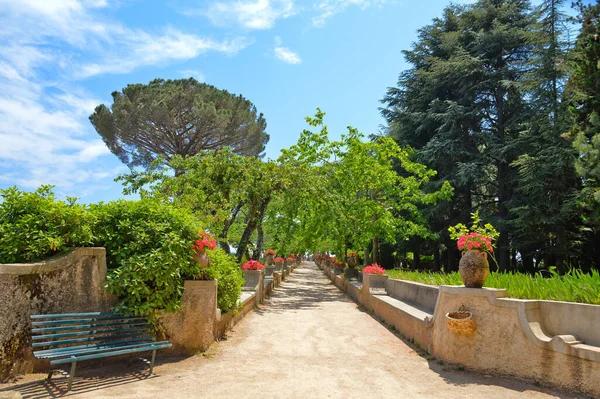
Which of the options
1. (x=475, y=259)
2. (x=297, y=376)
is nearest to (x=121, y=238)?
(x=297, y=376)

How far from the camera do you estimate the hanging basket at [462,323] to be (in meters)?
5.59

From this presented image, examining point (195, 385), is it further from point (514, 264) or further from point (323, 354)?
point (514, 264)

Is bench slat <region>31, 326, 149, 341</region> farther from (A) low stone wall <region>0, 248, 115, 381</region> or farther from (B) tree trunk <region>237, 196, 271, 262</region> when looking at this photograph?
(B) tree trunk <region>237, 196, 271, 262</region>

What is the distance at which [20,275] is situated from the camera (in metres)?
4.66

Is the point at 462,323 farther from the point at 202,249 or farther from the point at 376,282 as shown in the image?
the point at 376,282

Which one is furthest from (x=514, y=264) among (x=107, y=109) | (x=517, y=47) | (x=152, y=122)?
(x=107, y=109)

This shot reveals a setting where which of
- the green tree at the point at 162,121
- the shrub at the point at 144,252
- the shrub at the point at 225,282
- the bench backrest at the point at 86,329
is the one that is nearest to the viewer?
the bench backrest at the point at 86,329

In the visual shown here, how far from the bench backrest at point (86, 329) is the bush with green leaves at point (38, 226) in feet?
3.14

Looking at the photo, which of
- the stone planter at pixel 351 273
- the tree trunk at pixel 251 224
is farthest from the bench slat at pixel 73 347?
the stone planter at pixel 351 273

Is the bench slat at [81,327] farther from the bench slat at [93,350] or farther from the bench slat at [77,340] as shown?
the bench slat at [93,350]

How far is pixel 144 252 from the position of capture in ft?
18.7

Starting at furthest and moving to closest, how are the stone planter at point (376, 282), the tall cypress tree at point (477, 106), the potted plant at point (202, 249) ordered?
the tall cypress tree at point (477, 106) < the stone planter at point (376, 282) < the potted plant at point (202, 249)

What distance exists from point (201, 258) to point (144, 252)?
942 millimetres

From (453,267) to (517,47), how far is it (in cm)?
1390
